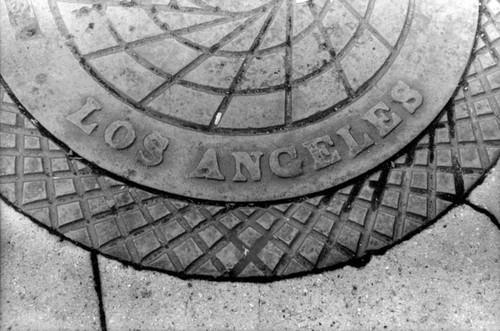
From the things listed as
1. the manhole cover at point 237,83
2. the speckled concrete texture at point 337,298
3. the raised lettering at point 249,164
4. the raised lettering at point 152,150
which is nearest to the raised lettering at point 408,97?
the manhole cover at point 237,83

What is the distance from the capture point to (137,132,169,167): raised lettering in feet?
7.88

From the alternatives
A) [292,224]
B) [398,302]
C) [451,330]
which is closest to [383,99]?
[292,224]

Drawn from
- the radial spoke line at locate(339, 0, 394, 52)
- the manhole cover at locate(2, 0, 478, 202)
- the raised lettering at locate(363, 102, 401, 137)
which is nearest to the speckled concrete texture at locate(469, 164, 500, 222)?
the manhole cover at locate(2, 0, 478, 202)

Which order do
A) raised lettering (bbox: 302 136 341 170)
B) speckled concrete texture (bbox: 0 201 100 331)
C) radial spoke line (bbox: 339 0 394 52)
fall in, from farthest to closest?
radial spoke line (bbox: 339 0 394 52), raised lettering (bbox: 302 136 341 170), speckled concrete texture (bbox: 0 201 100 331)

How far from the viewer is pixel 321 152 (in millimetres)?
2422

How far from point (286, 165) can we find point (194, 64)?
71 cm

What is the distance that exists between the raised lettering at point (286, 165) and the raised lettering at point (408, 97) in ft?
1.97

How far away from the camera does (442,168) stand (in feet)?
7.88

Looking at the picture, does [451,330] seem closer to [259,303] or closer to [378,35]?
[259,303]

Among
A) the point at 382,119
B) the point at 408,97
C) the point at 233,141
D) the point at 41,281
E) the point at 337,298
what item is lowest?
the point at 41,281

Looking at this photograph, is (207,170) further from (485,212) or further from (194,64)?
(485,212)

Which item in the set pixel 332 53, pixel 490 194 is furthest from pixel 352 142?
pixel 490 194

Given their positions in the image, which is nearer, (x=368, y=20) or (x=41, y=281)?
(x=41, y=281)

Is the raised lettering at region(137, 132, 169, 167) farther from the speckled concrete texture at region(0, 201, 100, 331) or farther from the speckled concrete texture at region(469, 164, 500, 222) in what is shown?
the speckled concrete texture at region(469, 164, 500, 222)
